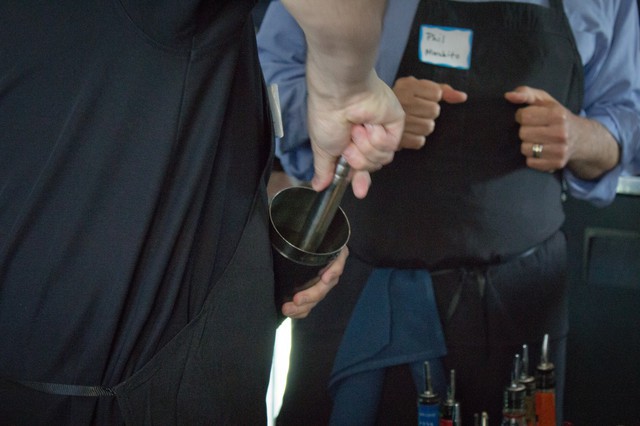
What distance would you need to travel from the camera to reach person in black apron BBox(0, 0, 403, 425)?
745 mm

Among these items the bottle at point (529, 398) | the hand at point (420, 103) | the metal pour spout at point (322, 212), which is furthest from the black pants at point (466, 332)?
the metal pour spout at point (322, 212)

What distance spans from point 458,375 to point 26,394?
96 cm

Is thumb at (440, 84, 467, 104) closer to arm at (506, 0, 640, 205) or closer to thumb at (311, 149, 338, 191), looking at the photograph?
arm at (506, 0, 640, 205)

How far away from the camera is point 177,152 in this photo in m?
0.82

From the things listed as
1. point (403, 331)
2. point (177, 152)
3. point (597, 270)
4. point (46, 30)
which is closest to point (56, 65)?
point (46, 30)

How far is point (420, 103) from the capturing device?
4.99 feet

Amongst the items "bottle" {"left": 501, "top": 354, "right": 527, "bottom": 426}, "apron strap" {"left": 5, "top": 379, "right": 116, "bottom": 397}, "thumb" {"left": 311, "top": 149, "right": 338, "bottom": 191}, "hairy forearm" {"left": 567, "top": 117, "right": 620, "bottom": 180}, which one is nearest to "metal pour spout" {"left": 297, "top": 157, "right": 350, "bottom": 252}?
"thumb" {"left": 311, "top": 149, "right": 338, "bottom": 191}

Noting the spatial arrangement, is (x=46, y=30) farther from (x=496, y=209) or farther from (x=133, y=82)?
(x=496, y=209)

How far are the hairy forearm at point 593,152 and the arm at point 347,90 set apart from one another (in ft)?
2.45

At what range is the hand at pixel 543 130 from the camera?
1589 mm

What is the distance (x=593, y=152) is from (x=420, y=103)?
0.41 metres

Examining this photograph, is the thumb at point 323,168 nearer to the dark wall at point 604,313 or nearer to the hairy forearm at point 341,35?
the hairy forearm at point 341,35

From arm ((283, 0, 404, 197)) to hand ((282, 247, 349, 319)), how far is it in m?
0.11

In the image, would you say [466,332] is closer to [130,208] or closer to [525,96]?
[525,96]
